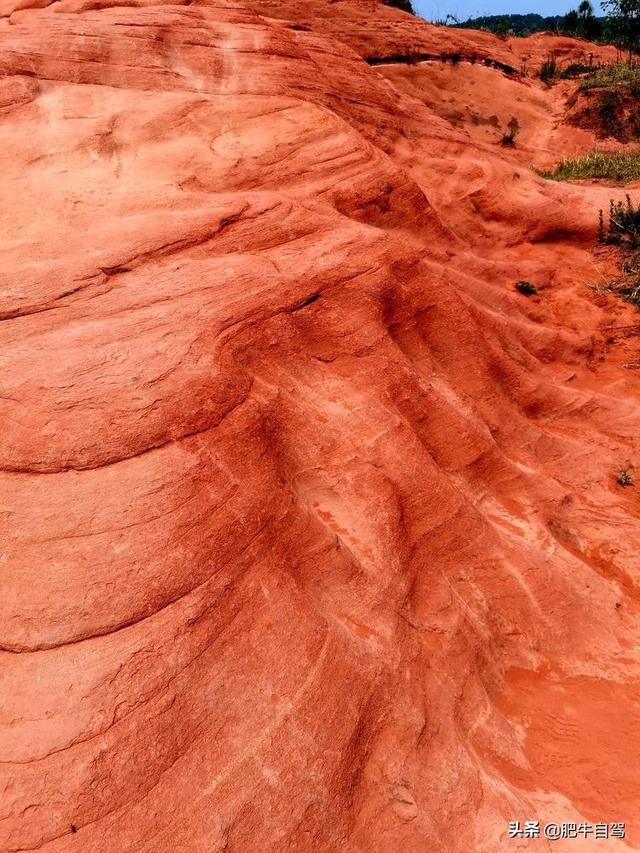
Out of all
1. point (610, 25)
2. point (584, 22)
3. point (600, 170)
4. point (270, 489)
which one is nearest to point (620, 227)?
point (600, 170)

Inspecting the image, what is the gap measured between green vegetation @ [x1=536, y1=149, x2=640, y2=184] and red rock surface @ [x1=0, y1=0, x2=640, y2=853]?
232 inches

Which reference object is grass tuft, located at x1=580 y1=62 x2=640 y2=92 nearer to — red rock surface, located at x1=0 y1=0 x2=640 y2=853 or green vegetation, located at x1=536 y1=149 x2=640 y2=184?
green vegetation, located at x1=536 y1=149 x2=640 y2=184

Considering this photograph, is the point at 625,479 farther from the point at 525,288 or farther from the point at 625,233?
the point at 625,233

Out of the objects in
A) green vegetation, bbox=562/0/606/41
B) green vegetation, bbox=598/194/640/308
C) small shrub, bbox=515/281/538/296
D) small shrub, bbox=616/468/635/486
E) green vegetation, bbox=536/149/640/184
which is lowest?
small shrub, bbox=616/468/635/486

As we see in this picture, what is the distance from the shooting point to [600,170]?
11266mm

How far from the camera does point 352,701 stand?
2.92 meters

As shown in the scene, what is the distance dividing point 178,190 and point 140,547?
308 cm

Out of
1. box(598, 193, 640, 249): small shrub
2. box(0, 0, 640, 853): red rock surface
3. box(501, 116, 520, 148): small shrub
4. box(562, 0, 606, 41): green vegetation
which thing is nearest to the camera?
box(0, 0, 640, 853): red rock surface

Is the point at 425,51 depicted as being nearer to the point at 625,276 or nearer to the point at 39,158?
the point at 625,276

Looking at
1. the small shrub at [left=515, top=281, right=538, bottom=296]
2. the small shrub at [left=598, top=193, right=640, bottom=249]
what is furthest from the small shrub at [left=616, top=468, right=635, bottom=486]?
the small shrub at [left=598, top=193, right=640, bottom=249]

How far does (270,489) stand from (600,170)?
36.2 ft

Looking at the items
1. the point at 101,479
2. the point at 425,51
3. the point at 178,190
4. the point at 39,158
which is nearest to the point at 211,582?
the point at 101,479

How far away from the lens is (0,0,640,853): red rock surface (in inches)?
99.6

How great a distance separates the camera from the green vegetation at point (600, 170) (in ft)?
35.0
